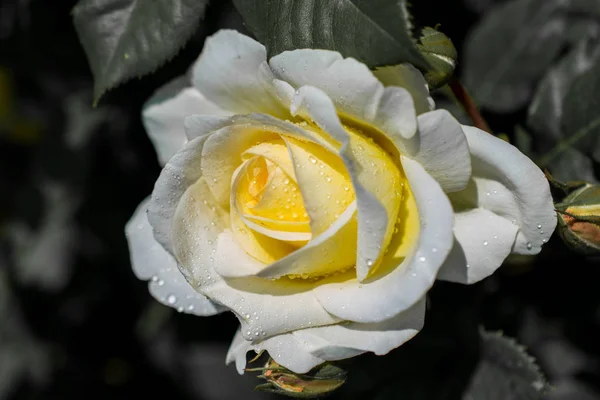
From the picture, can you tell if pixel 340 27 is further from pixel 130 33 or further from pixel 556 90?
pixel 556 90

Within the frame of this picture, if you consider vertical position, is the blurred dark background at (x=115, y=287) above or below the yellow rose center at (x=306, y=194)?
below

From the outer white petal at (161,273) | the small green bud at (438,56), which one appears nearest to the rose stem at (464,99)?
the small green bud at (438,56)

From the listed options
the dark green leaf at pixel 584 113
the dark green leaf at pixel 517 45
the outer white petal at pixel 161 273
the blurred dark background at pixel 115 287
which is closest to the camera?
the outer white petal at pixel 161 273

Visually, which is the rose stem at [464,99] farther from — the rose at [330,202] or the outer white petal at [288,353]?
the outer white petal at [288,353]

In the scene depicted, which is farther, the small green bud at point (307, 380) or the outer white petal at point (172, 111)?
the outer white petal at point (172, 111)

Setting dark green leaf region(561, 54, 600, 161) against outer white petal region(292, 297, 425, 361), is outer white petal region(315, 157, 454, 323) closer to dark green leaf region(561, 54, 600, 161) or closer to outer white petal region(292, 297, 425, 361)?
outer white petal region(292, 297, 425, 361)

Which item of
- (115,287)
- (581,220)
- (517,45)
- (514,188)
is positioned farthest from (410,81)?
(115,287)

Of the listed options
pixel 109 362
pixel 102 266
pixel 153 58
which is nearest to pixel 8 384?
pixel 109 362
